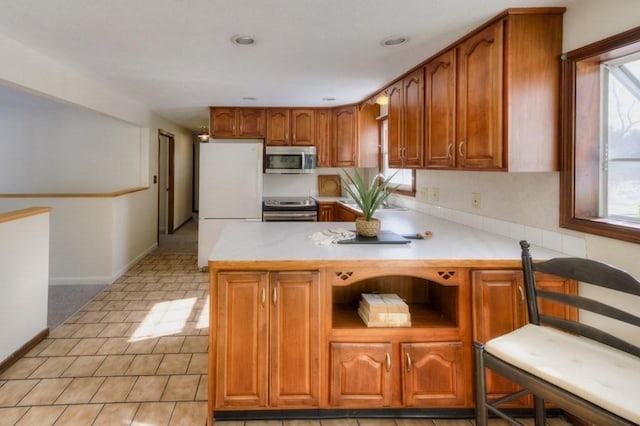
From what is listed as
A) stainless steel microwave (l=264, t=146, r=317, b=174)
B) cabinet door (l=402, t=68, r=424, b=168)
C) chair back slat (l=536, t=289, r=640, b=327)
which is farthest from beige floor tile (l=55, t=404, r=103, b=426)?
stainless steel microwave (l=264, t=146, r=317, b=174)

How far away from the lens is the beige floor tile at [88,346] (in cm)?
261

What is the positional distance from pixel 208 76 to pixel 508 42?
238 centimetres

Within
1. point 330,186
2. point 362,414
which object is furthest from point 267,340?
point 330,186

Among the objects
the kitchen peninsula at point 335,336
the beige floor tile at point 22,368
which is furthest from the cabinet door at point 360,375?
the beige floor tile at point 22,368

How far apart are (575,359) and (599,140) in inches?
43.6

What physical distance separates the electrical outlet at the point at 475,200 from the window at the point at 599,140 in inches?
30.8

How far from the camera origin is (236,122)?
5059 mm

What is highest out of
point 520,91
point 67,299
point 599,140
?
point 520,91

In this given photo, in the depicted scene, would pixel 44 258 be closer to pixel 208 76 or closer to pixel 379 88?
pixel 208 76

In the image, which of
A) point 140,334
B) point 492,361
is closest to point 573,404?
point 492,361

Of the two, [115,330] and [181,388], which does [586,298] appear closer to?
[181,388]

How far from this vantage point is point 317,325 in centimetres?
180

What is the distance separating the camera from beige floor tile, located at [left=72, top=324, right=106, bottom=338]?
290cm

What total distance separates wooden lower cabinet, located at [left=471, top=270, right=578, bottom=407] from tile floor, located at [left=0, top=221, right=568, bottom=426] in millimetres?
489
